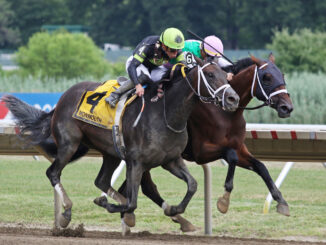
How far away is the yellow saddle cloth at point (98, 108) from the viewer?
23.1 ft

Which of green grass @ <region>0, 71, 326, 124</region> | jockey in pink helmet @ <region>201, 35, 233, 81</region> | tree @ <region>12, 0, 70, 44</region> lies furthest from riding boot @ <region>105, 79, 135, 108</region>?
tree @ <region>12, 0, 70, 44</region>

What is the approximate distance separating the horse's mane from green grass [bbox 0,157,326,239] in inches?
61.4

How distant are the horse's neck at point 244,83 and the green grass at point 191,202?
1374mm

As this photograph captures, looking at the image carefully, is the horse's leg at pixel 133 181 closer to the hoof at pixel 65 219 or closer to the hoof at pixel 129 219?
the hoof at pixel 129 219

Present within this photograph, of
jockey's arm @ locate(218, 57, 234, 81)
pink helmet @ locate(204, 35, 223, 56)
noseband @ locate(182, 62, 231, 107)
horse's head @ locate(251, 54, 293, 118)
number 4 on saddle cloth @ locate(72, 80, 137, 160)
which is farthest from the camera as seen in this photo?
jockey's arm @ locate(218, 57, 234, 81)

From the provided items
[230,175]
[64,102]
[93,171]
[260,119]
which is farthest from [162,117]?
[260,119]

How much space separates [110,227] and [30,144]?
1149 millimetres

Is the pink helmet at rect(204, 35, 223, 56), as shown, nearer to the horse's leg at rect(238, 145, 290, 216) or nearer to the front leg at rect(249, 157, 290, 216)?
the horse's leg at rect(238, 145, 290, 216)

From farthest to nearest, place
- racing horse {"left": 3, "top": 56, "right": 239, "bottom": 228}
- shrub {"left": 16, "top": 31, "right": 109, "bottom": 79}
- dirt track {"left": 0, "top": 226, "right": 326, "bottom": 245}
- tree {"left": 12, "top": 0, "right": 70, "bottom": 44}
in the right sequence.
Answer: tree {"left": 12, "top": 0, "right": 70, "bottom": 44}
shrub {"left": 16, "top": 31, "right": 109, "bottom": 79}
racing horse {"left": 3, "top": 56, "right": 239, "bottom": 228}
dirt track {"left": 0, "top": 226, "right": 326, "bottom": 245}

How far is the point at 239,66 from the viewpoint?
280 inches

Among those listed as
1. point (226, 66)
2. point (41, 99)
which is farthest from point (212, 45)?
point (41, 99)

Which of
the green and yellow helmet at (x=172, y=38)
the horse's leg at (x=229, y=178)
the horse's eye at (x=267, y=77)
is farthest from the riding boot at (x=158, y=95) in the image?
the horse's eye at (x=267, y=77)

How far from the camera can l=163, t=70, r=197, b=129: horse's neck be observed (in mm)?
6469

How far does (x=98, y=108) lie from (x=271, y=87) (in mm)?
1575
